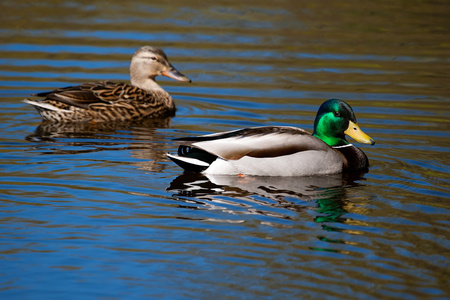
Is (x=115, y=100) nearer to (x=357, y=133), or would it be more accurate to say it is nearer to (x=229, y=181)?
(x=229, y=181)

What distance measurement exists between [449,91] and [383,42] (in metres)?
3.51

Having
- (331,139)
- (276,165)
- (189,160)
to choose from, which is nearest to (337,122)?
(331,139)

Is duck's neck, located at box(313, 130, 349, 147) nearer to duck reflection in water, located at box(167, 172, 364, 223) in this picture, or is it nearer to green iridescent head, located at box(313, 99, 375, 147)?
green iridescent head, located at box(313, 99, 375, 147)

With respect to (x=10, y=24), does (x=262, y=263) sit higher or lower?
lower

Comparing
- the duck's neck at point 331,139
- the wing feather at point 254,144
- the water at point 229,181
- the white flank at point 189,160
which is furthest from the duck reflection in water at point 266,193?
the duck's neck at point 331,139

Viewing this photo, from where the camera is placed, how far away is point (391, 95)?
12828mm

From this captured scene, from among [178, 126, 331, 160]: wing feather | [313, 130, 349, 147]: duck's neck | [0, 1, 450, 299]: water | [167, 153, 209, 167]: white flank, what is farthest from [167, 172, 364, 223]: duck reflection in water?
[313, 130, 349, 147]: duck's neck

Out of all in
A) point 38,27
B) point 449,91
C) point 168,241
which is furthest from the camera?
point 38,27

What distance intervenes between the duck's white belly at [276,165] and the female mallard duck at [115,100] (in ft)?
11.1

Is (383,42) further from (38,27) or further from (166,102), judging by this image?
(38,27)

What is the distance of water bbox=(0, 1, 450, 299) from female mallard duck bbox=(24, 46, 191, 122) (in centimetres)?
33

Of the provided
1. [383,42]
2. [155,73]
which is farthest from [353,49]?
[155,73]

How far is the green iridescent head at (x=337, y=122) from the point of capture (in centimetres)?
918

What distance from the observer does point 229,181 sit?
332 inches
